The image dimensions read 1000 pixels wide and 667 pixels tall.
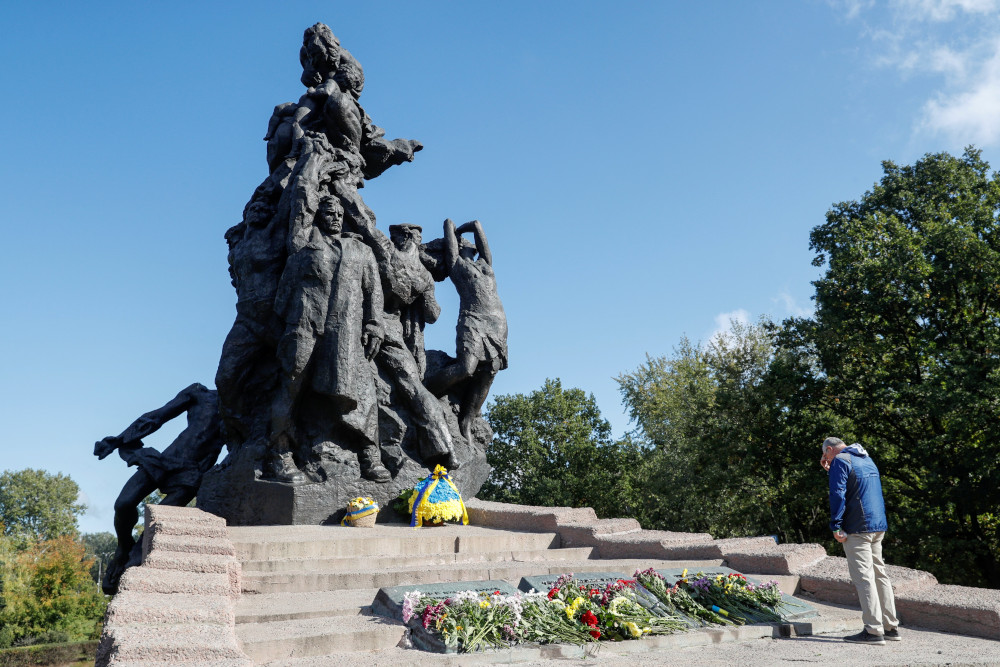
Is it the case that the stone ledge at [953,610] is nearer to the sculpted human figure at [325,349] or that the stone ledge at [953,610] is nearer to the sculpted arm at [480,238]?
the sculpted human figure at [325,349]

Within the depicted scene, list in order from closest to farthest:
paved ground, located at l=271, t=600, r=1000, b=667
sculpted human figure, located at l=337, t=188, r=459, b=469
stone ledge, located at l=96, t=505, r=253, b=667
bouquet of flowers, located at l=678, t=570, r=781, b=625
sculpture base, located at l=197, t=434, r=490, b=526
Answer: stone ledge, located at l=96, t=505, r=253, b=667
paved ground, located at l=271, t=600, r=1000, b=667
bouquet of flowers, located at l=678, t=570, r=781, b=625
sculpture base, located at l=197, t=434, r=490, b=526
sculpted human figure, located at l=337, t=188, r=459, b=469

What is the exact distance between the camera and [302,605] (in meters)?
4.93

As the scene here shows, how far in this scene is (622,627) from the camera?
4.57m

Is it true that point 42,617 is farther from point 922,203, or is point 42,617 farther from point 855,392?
point 922,203

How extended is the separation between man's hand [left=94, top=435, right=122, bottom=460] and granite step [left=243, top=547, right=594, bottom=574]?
5616 millimetres

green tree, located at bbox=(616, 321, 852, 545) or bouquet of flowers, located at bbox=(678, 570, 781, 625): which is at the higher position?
green tree, located at bbox=(616, 321, 852, 545)

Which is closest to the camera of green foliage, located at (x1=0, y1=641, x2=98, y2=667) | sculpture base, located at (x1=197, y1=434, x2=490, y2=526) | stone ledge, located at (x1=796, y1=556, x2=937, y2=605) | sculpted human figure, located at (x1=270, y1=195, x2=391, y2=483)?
stone ledge, located at (x1=796, y1=556, x2=937, y2=605)

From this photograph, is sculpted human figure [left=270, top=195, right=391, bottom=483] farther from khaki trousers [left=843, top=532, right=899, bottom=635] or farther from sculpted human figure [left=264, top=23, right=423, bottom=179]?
khaki trousers [left=843, top=532, right=899, bottom=635]

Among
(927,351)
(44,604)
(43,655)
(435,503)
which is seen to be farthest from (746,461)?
(44,604)

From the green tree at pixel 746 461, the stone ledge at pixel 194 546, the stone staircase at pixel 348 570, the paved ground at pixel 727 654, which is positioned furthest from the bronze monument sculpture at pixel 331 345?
the green tree at pixel 746 461

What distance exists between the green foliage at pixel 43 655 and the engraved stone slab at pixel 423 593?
63.6 ft

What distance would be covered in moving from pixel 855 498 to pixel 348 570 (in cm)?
398

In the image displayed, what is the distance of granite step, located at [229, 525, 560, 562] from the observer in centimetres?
645

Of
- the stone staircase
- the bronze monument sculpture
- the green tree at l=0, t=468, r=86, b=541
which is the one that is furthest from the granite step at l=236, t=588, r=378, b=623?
the green tree at l=0, t=468, r=86, b=541
